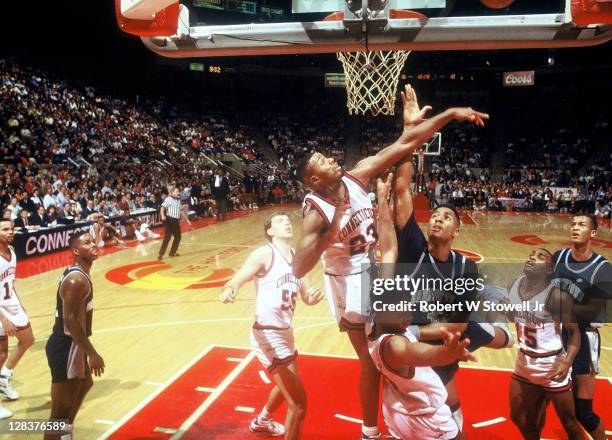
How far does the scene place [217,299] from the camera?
27.0 feet

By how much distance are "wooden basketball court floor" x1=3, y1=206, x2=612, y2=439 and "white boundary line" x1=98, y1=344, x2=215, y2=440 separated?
13mm

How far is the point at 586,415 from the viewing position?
3.47 metres

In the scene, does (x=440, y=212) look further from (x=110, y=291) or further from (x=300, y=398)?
(x=110, y=291)

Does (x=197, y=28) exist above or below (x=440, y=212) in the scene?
above

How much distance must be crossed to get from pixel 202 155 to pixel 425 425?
75.8ft

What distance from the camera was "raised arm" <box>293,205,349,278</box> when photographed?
9.61 feet

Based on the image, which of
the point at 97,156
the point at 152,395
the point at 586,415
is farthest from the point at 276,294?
the point at 97,156

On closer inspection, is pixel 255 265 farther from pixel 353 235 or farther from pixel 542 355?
pixel 542 355

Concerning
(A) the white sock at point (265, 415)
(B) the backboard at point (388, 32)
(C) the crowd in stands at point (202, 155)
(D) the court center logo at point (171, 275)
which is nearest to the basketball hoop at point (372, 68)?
(B) the backboard at point (388, 32)

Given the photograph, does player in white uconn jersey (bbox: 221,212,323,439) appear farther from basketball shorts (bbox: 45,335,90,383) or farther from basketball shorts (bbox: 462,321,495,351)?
basketball shorts (bbox: 462,321,495,351)

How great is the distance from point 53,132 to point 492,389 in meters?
17.1

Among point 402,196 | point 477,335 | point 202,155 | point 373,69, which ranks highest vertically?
point 373,69

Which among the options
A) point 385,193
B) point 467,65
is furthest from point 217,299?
point 467,65

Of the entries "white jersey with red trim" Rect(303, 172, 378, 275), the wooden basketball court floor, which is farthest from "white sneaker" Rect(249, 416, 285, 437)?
"white jersey with red trim" Rect(303, 172, 378, 275)
